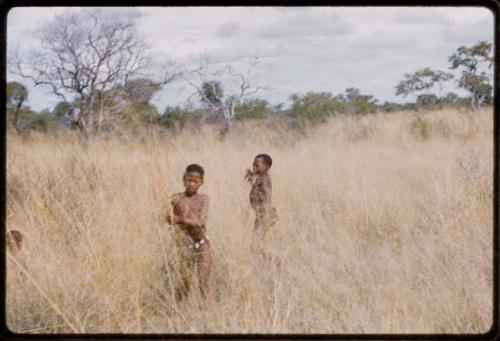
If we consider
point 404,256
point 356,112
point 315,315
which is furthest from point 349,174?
point 356,112

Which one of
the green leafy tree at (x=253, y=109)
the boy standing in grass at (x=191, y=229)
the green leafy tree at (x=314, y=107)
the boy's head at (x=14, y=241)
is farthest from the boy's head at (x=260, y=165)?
the green leafy tree at (x=314, y=107)

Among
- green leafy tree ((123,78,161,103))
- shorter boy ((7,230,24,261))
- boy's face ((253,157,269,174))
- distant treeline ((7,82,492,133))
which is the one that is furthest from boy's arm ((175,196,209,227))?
green leafy tree ((123,78,161,103))

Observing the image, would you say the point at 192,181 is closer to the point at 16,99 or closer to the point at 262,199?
the point at 262,199

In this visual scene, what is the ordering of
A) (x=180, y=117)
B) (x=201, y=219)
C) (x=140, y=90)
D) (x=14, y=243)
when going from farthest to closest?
1. (x=180, y=117)
2. (x=140, y=90)
3. (x=14, y=243)
4. (x=201, y=219)

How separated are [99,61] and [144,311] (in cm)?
336

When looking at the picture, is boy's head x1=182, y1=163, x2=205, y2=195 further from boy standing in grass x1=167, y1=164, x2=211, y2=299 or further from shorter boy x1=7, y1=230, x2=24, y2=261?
shorter boy x1=7, y1=230, x2=24, y2=261

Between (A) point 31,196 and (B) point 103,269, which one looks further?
(A) point 31,196

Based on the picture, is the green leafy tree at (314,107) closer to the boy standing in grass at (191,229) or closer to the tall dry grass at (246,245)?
the tall dry grass at (246,245)

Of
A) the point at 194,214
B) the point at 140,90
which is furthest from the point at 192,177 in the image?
the point at 140,90

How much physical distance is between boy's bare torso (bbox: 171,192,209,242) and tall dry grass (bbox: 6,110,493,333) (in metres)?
0.17

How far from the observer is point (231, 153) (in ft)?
18.6

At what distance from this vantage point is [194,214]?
3129 mm

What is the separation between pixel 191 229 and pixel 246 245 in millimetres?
417

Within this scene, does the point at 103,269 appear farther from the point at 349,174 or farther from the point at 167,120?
the point at 167,120
